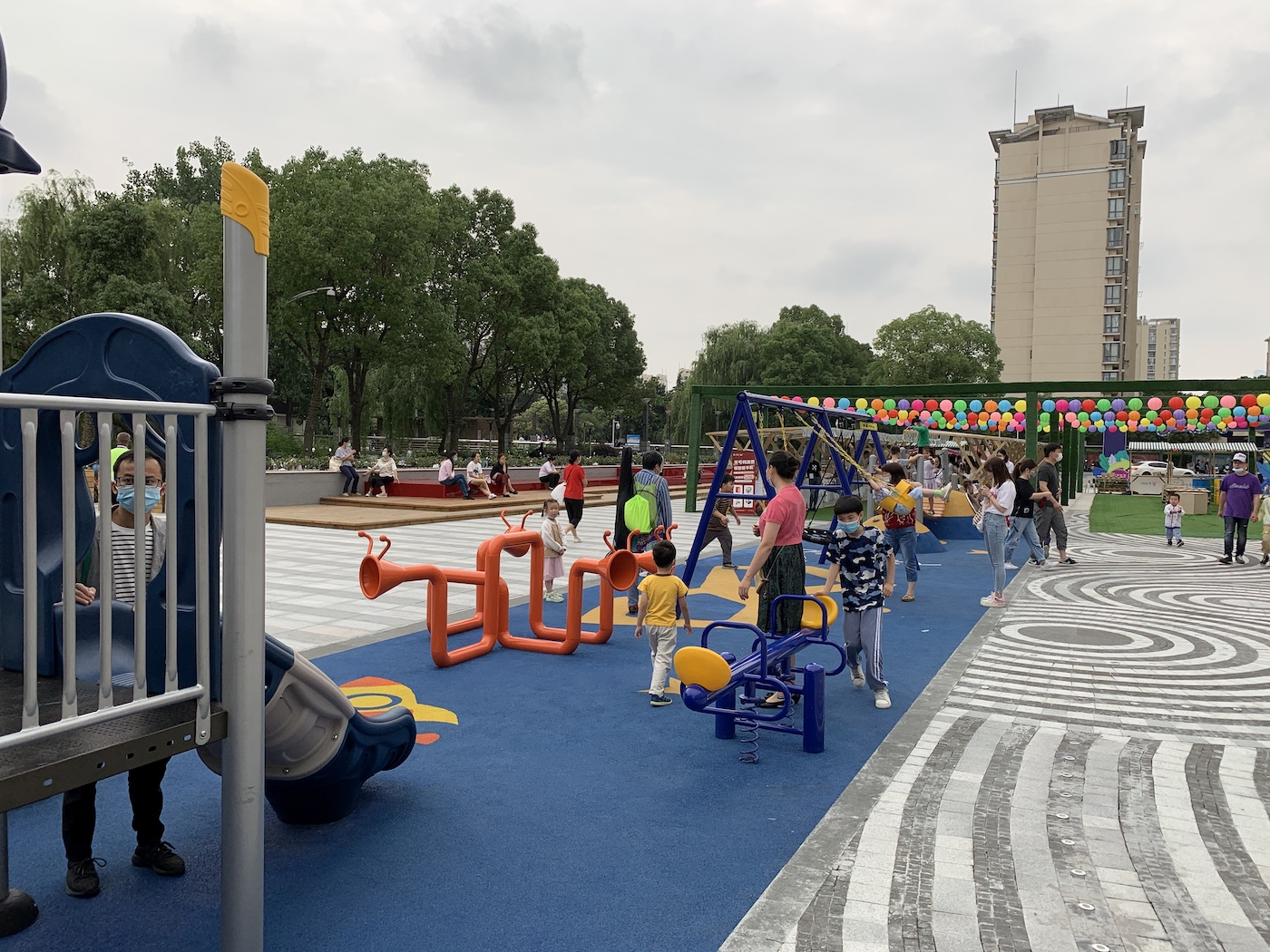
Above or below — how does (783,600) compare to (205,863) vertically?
above

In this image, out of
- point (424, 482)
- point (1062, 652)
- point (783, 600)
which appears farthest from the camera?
point (424, 482)

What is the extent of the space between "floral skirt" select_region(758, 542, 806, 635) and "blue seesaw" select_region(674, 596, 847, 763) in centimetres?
8

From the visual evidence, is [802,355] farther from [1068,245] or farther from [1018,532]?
[1018,532]

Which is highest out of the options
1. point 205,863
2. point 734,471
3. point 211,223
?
point 211,223

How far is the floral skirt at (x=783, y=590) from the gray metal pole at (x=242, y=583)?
167 inches

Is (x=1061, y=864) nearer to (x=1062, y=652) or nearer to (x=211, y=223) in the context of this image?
(x=1062, y=652)

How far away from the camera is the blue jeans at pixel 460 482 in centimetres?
2489

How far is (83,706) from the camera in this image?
2.75m

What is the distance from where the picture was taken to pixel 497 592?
26.8 feet

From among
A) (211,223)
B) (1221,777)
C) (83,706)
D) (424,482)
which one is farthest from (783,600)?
(211,223)

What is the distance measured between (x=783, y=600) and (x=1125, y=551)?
13.6 m

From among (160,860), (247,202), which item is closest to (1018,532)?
(160,860)

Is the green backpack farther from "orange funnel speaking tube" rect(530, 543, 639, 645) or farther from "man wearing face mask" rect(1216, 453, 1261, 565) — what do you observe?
"man wearing face mask" rect(1216, 453, 1261, 565)

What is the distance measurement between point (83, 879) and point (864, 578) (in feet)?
16.4
